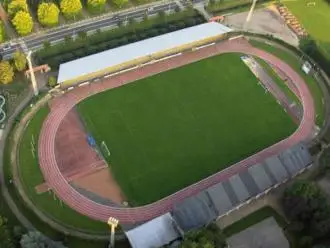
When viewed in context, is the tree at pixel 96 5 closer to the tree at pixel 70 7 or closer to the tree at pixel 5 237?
the tree at pixel 70 7

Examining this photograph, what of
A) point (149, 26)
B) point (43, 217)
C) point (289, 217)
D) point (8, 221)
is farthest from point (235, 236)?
point (149, 26)

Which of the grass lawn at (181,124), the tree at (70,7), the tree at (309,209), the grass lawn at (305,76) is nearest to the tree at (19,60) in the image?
the grass lawn at (181,124)

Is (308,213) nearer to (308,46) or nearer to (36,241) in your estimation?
(36,241)

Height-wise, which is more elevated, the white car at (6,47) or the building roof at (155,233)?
the white car at (6,47)

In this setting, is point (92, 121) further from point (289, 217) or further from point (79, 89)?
point (289, 217)

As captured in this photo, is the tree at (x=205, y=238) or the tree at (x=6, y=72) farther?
the tree at (x=6, y=72)

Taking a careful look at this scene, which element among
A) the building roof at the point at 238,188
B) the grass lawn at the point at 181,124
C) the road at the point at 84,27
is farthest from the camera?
the road at the point at 84,27

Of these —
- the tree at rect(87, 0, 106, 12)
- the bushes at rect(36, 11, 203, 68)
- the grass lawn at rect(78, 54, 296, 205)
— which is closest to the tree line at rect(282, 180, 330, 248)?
the grass lawn at rect(78, 54, 296, 205)
